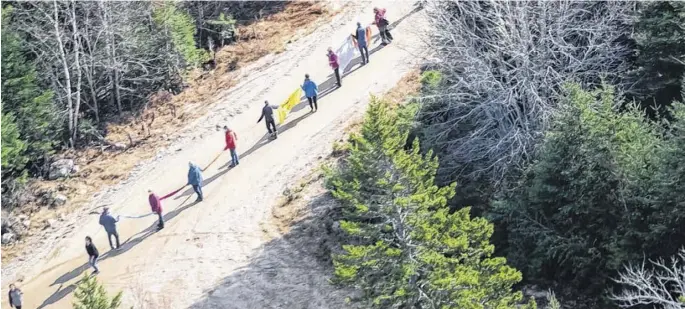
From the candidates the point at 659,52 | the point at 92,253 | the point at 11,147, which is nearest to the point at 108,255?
the point at 92,253

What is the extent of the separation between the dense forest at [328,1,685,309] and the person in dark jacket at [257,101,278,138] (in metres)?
3.17

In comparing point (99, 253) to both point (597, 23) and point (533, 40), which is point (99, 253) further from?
point (597, 23)

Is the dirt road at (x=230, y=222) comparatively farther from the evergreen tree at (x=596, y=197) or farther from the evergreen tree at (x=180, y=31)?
the evergreen tree at (x=596, y=197)

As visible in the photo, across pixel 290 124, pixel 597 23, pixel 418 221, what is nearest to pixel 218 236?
pixel 290 124

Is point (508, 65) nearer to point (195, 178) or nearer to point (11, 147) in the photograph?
point (195, 178)

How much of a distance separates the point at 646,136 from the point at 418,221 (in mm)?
6712

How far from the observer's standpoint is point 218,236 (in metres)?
25.3

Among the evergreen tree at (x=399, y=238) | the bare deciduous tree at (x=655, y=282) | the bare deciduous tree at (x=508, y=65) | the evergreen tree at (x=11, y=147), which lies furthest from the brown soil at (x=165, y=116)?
the bare deciduous tree at (x=655, y=282)

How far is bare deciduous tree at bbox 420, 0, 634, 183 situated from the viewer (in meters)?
22.5

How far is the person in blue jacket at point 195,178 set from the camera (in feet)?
84.3

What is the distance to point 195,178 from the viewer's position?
85.0 ft

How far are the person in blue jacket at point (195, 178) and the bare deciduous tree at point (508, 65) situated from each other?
7161 mm

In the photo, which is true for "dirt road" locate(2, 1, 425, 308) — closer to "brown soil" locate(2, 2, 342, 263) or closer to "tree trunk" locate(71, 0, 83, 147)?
"brown soil" locate(2, 2, 342, 263)

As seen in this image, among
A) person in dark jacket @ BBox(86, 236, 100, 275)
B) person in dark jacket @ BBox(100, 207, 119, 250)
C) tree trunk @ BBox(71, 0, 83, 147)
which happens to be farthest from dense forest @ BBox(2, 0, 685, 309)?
person in dark jacket @ BBox(86, 236, 100, 275)
